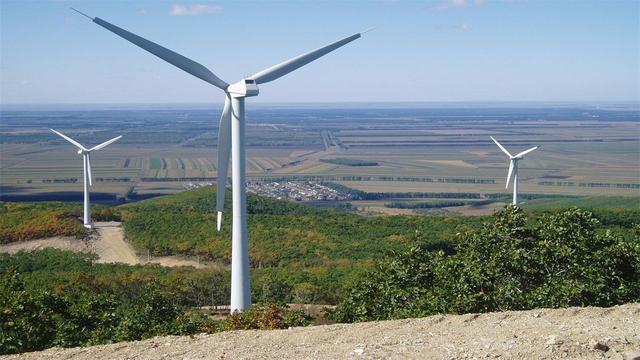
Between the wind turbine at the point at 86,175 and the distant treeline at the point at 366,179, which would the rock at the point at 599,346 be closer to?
the wind turbine at the point at 86,175

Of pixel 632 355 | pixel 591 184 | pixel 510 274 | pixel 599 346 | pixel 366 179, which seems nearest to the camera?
pixel 632 355

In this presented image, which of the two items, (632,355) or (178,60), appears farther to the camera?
(178,60)

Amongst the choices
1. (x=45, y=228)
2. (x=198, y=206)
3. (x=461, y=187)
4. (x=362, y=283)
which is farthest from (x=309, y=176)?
(x=362, y=283)

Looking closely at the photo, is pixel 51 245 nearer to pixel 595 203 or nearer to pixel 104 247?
pixel 104 247

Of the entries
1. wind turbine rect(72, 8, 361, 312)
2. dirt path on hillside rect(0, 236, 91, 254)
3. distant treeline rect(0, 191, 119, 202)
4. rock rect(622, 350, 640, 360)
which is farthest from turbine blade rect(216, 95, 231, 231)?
distant treeline rect(0, 191, 119, 202)

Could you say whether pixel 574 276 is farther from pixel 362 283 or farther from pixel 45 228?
A: pixel 45 228

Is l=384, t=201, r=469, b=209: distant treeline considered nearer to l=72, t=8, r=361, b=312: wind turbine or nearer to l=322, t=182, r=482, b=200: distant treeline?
l=322, t=182, r=482, b=200: distant treeline

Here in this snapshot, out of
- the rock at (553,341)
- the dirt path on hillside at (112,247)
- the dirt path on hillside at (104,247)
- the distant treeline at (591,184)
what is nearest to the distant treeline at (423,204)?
the distant treeline at (591,184)

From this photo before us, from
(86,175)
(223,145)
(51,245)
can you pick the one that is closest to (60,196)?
(86,175)
